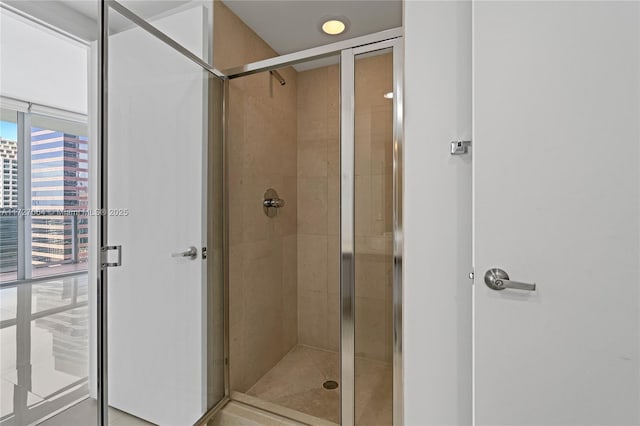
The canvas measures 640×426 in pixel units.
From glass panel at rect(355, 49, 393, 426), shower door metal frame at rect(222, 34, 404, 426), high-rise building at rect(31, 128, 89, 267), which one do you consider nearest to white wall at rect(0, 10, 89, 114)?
high-rise building at rect(31, 128, 89, 267)

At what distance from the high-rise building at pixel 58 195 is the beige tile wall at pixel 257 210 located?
72 cm

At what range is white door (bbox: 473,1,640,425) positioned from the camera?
2.58 ft

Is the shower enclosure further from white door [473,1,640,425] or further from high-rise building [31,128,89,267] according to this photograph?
white door [473,1,640,425]

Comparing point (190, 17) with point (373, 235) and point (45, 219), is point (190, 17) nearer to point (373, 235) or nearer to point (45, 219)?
point (45, 219)

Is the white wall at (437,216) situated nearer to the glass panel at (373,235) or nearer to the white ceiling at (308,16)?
the glass panel at (373,235)

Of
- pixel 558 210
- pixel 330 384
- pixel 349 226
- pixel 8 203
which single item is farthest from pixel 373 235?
pixel 8 203

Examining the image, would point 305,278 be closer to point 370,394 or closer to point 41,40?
point 370,394

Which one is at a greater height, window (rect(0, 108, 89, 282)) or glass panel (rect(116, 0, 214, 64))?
glass panel (rect(116, 0, 214, 64))

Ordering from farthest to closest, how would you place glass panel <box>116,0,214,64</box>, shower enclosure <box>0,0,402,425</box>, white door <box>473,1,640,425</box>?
glass panel <box>116,0,214,64</box> < shower enclosure <box>0,0,402,425</box> < white door <box>473,1,640,425</box>

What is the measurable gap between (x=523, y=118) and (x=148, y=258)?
4.79 ft

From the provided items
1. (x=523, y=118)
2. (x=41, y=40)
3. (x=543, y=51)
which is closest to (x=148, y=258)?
(x=41, y=40)

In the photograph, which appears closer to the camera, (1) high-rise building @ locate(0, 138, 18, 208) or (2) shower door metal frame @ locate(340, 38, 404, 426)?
(1) high-rise building @ locate(0, 138, 18, 208)

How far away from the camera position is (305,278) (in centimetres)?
233

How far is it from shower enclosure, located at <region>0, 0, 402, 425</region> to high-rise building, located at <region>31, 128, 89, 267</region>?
45 mm
